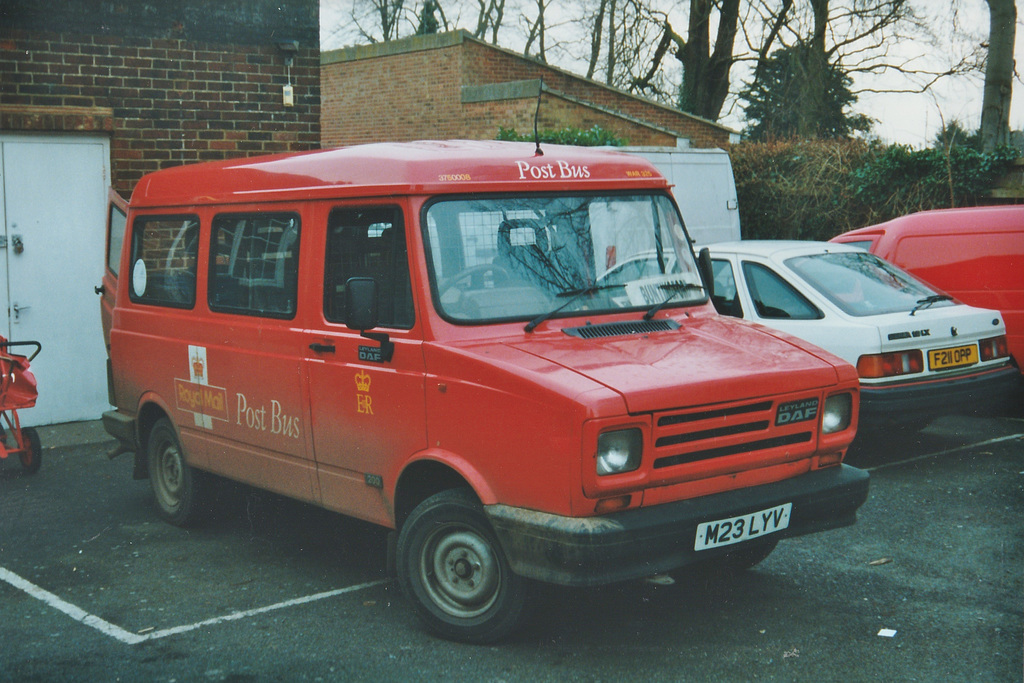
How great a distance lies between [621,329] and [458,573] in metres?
1.39

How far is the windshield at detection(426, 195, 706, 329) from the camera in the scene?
15.7 ft

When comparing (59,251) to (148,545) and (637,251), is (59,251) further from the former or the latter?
(637,251)

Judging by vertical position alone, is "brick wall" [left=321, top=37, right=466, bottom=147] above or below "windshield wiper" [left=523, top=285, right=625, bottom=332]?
above

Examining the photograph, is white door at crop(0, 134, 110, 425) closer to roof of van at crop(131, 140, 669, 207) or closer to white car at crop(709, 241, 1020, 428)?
roof of van at crop(131, 140, 669, 207)

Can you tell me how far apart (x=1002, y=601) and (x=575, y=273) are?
265cm

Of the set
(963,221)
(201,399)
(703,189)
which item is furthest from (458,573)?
(703,189)

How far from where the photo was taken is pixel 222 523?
6.91 m

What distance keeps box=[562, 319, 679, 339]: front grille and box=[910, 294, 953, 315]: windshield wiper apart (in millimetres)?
3567

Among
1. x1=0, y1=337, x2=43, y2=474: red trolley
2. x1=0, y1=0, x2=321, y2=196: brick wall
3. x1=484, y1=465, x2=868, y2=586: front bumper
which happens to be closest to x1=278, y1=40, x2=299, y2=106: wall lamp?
x1=0, y1=0, x2=321, y2=196: brick wall

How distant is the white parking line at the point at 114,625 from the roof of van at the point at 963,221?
6624 mm

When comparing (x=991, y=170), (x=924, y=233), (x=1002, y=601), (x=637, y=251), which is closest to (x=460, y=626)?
(x=637, y=251)

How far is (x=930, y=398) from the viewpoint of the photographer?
7504 millimetres

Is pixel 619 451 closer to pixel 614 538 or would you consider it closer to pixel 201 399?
pixel 614 538

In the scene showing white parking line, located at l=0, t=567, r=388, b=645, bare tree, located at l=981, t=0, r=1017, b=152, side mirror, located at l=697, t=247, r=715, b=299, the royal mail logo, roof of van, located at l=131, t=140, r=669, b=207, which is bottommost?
white parking line, located at l=0, t=567, r=388, b=645
